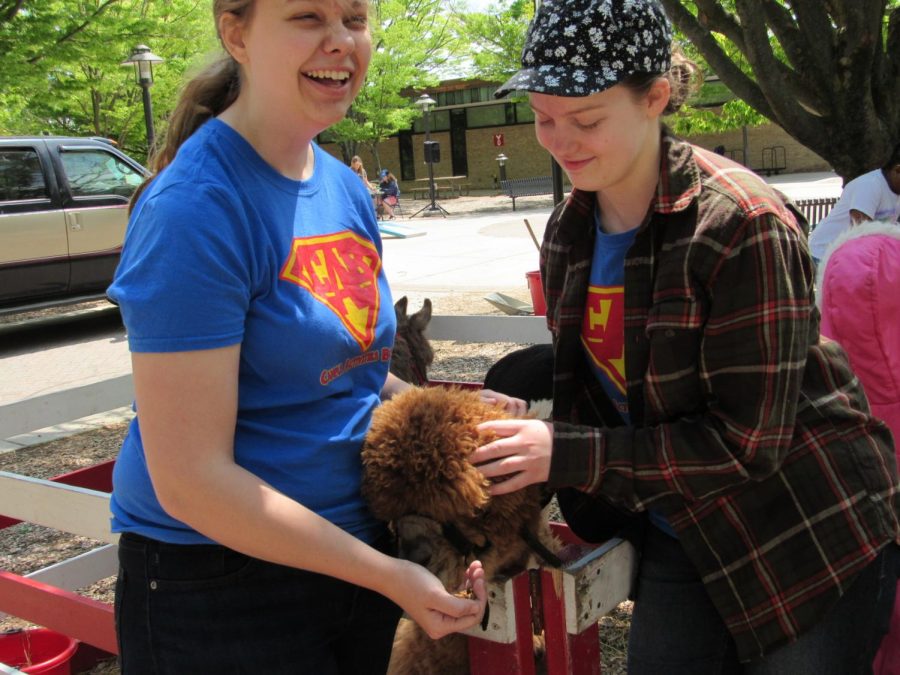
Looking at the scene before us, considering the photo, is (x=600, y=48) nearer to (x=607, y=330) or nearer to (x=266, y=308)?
(x=607, y=330)

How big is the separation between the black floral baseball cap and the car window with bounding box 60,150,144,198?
11.1m

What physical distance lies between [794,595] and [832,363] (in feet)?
1.62

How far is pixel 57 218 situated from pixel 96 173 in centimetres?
104

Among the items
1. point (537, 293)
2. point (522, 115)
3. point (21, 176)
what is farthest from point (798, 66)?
point (522, 115)

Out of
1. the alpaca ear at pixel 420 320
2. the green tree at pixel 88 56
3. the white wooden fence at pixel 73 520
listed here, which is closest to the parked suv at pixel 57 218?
the green tree at pixel 88 56

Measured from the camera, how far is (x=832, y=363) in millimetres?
1833

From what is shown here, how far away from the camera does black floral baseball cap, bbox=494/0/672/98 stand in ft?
5.73

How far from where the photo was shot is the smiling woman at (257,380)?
143 cm

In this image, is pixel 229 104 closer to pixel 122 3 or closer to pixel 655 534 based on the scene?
pixel 655 534

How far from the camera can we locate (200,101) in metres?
1.85

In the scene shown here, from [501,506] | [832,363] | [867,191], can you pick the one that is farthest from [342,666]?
[867,191]

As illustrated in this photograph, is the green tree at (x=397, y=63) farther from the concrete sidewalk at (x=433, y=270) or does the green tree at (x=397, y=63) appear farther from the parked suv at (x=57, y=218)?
the parked suv at (x=57, y=218)

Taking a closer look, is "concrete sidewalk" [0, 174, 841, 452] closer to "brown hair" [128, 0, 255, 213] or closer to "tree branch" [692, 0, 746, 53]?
"brown hair" [128, 0, 255, 213]

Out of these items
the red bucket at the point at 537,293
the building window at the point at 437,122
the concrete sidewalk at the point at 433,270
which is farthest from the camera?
the building window at the point at 437,122
